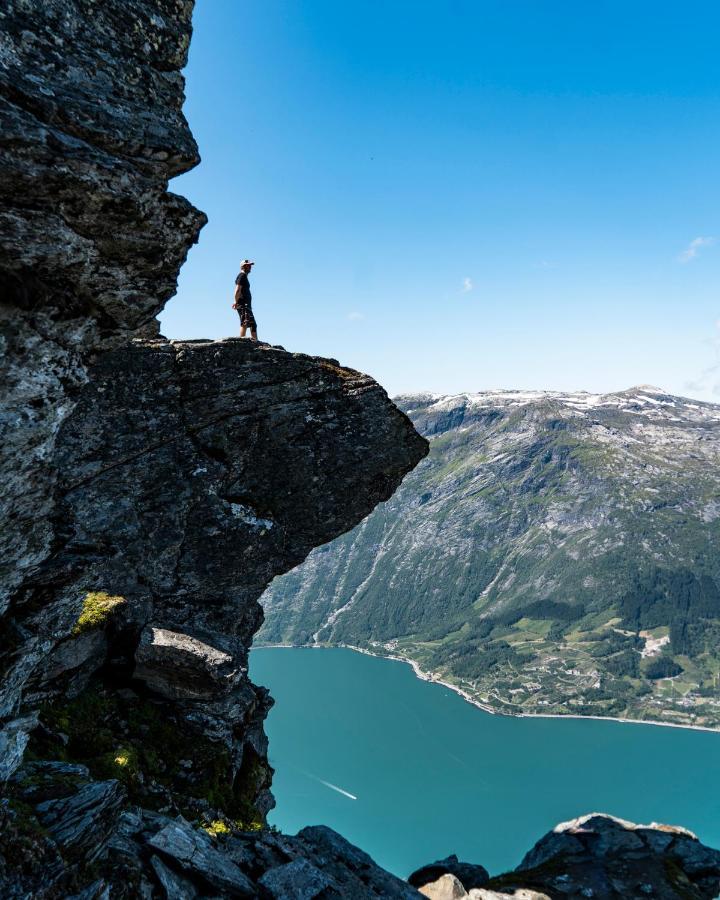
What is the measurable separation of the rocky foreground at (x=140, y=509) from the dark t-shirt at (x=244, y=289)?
94.0 inches

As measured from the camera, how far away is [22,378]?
8.64 meters

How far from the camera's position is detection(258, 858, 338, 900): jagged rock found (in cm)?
1410

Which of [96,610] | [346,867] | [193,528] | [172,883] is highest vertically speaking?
[193,528]

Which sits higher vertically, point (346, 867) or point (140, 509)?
point (140, 509)

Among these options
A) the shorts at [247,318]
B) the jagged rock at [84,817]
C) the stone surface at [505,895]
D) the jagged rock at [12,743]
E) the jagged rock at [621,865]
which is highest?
the shorts at [247,318]

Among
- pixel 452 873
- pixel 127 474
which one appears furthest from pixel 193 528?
pixel 452 873

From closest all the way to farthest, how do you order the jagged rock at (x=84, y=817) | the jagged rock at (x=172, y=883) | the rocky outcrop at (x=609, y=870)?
the jagged rock at (x=84, y=817) < the jagged rock at (x=172, y=883) < the rocky outcrop at (x=609, y=870)

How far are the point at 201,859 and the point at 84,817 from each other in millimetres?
3518

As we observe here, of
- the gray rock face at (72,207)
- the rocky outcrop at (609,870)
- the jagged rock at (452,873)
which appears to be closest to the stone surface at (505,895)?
the rocky outcrop at (609,870)

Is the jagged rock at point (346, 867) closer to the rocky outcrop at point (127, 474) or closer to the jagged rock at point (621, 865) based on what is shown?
the rocky outcrop at point (127, 474)

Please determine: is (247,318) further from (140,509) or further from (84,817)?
(84,817)

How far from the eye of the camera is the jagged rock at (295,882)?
1410cm

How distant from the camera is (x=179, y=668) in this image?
65.2 ft

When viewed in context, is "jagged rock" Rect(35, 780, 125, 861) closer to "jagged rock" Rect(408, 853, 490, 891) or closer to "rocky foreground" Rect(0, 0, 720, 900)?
"rocky foreground" Rect(0, 0, 720, 900)
